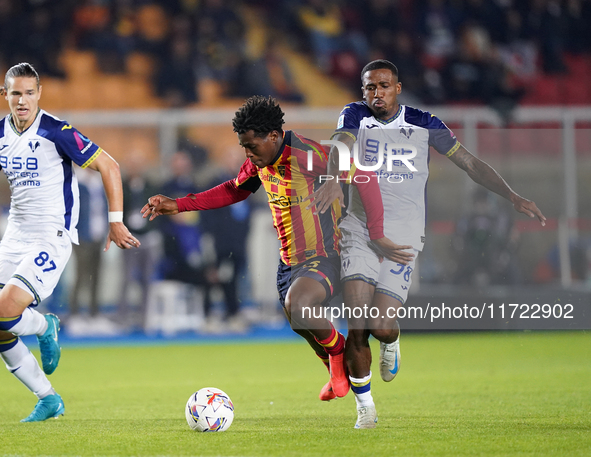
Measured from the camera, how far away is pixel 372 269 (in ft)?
17.7

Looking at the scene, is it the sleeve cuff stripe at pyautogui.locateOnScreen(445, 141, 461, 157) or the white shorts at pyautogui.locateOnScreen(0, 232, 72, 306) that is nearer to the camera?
the white shorts at pyautogui.locateOnScreen(0, 232, 72, 306)

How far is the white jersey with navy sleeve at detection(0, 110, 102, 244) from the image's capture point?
5621 mm

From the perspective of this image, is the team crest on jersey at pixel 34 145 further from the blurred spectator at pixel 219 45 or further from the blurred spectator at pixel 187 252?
the blurred spectator at pixel 219 45

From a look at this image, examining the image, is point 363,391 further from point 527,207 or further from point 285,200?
point 527,207

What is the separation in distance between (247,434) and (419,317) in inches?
163

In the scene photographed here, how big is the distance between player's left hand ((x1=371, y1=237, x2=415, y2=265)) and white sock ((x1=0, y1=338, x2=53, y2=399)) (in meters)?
2.42

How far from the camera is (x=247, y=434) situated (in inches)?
193

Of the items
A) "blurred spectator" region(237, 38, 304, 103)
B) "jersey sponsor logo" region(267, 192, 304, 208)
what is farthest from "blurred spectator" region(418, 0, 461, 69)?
"jersey sponsor logo" region(267, 192, 304, 208)

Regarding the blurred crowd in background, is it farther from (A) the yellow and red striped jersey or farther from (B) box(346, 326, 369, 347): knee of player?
(B) box(346, 326, 369, 347): knee of player

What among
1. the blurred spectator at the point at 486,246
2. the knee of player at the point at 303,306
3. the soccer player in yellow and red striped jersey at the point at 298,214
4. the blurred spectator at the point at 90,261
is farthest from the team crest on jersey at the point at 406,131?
the blurred spectator at the point at 90,261

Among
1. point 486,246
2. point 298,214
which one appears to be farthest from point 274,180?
point 486,246

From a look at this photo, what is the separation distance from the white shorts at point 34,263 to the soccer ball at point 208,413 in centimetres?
132

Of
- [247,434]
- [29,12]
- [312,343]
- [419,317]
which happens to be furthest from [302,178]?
[29,12]

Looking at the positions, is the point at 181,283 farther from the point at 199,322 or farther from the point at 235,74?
the point at 235,74
